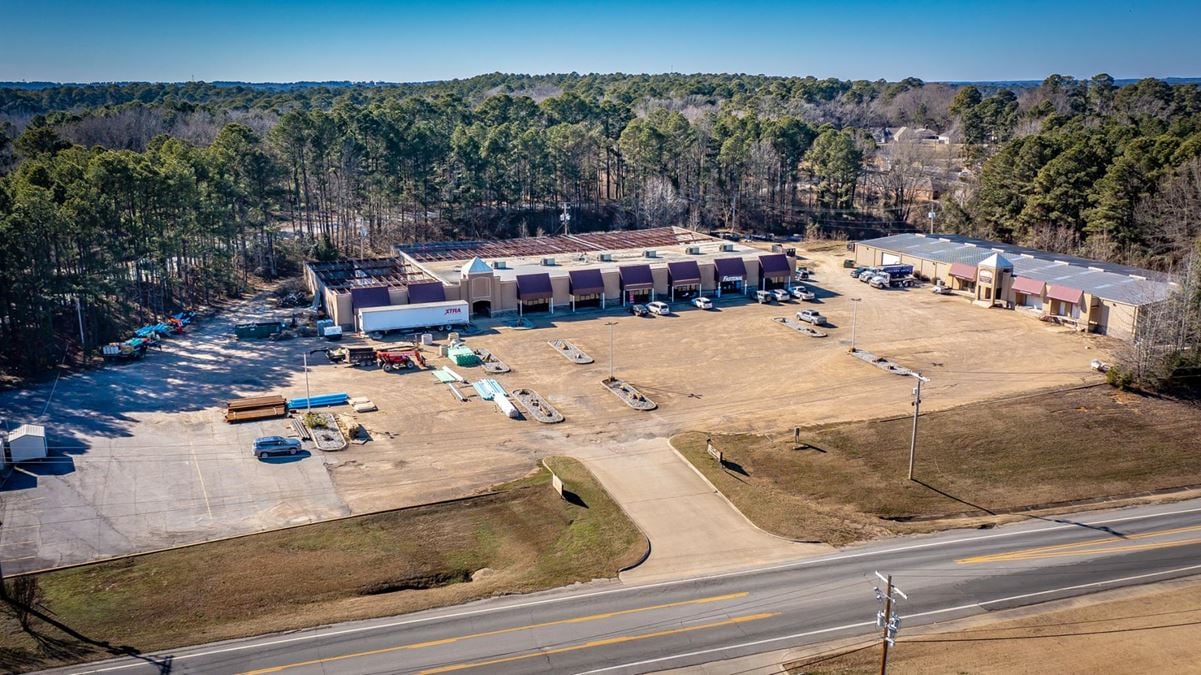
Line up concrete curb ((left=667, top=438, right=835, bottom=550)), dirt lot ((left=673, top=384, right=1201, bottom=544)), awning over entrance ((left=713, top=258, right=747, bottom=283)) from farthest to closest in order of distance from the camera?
awning over entrance ((left=713, top=258, right=747, bottom=283)), dirt lot ((left=673, top=384, right=1201, bottom=544)), concrete curb ((left=667, top=438, right=835, bottom=550))

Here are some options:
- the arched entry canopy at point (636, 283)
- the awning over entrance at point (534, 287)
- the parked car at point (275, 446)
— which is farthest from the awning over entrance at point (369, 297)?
the parked car at point (275, 446)

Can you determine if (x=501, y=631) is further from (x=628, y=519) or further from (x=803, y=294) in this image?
(x=803, y=294)

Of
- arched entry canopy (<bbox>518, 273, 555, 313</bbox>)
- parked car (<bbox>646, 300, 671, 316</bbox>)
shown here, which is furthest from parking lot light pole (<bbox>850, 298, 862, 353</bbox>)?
arched entry canopy (<bbox>518, 273, 555, 313</bbox>)

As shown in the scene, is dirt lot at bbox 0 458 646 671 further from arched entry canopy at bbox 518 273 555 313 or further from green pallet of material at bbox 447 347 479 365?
arched entry canopy at bbox 518 273 555 313

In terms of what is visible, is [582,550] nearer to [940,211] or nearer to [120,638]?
[120,638]

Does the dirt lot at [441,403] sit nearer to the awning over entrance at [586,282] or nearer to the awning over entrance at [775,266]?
the awning over entrance at [586,282]

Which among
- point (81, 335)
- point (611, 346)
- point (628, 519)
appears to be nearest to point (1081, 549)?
point (628, 519)

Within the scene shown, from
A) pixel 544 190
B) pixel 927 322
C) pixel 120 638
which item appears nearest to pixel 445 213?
pixel 544 190
